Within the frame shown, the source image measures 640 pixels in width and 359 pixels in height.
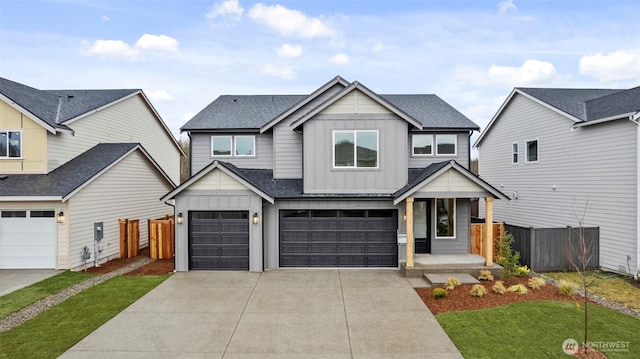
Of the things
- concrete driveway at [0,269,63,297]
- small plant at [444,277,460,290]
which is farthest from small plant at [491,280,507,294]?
concrete driveway at [0,269,63,297]

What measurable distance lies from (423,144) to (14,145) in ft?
53.1

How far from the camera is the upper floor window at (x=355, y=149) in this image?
41.1 ft

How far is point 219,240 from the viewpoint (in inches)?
474

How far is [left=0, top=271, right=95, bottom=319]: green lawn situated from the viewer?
28.2 ft

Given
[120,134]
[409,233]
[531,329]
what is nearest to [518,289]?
[531,329]

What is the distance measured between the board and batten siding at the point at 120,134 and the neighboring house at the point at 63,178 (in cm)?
5

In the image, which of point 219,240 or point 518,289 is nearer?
point 518,289

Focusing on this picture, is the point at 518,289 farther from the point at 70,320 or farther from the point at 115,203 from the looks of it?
the point at 115,203

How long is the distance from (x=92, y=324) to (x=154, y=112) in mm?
16019

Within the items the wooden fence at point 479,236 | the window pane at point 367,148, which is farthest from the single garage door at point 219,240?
the wooden fence at point 479,236

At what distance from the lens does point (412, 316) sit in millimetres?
7961

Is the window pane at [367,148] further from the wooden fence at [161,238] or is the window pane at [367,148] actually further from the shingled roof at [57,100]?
the shingled roof at [57,100]

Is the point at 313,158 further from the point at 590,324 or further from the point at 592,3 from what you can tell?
the point at 592,3

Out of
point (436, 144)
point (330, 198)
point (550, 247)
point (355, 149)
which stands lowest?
point (550, 247)
